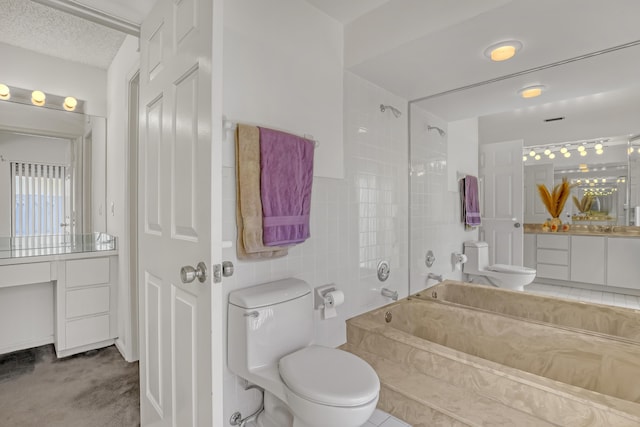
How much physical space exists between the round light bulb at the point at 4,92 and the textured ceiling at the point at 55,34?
374mm

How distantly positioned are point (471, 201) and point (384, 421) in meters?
1.47

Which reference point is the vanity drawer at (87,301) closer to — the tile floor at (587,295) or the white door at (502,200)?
the white door at (502,200)

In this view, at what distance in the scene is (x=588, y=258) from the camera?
169 centimetres

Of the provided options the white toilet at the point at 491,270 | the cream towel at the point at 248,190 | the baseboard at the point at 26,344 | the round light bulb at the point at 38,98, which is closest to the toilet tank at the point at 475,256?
the white toilet at the point at 491,270

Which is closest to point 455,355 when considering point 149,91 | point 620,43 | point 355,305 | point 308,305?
point 355,305

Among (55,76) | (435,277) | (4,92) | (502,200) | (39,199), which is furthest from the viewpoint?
(55,76)

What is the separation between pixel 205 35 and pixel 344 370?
1.32m

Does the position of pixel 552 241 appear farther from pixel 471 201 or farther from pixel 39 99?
pixel 39 99

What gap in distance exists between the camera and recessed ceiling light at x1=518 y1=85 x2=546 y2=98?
1862 mm

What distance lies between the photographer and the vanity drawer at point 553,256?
176 cm

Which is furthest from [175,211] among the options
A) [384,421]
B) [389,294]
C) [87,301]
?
[87,301]

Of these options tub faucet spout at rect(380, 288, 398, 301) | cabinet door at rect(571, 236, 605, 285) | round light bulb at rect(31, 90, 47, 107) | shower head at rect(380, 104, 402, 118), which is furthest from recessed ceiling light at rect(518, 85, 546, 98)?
round light bulb at rect(31, 90, 47, 107)

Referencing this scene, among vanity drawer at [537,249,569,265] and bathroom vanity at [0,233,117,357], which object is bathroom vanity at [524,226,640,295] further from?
bathroom vanity at [0,233,117,357]

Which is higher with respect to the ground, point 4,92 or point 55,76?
point 55,76
